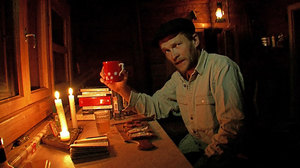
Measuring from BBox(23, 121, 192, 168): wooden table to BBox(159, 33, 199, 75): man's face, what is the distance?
0.65 m

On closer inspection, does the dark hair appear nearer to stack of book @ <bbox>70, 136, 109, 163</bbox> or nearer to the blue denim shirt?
the blue denim shirt

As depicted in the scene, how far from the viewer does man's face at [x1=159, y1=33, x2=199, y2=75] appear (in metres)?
1.93

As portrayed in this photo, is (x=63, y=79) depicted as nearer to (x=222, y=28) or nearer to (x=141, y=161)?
(x=141, y=161)

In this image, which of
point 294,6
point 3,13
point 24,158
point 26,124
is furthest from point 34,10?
point 294,6

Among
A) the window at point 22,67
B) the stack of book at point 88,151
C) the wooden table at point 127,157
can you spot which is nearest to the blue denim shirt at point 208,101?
the wooden table at point 127,157

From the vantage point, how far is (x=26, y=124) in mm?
1815

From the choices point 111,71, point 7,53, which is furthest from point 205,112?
point 7,53

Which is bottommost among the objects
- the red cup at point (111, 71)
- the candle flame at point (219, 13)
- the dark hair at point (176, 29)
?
the red cup at point (111, 71)

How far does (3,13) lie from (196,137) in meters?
1.88

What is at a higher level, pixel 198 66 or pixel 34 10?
pixel 34 10

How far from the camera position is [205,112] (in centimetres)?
191

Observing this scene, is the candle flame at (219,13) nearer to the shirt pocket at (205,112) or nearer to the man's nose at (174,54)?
the man's nose at (174,54)

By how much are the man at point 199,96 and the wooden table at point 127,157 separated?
1.11ft

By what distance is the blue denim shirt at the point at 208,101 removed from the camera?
1.60 m
